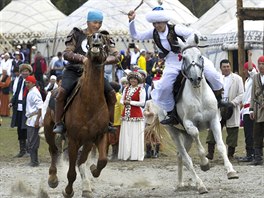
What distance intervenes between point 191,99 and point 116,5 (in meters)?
32.2

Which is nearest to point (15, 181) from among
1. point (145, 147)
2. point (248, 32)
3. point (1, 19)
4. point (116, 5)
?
point (145, 147)

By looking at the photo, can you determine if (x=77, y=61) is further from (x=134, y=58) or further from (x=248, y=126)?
(x=134, y=58)

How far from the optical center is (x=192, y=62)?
1201cm

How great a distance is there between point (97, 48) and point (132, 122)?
28.1 ft

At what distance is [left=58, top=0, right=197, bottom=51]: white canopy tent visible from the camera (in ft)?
135

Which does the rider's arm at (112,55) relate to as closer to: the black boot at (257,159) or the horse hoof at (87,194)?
the horse hoof at (87,194)

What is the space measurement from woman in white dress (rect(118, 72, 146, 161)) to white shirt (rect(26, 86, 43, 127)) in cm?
202

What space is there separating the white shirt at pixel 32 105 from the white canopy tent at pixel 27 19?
29432mm

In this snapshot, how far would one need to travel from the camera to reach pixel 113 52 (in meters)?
11.3

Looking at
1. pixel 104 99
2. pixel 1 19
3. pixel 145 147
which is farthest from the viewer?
pixel 1 19

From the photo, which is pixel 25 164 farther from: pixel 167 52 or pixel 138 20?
pixel 138 20

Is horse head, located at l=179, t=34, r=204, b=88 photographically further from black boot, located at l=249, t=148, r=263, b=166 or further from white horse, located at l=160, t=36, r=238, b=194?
black boot, located at l=249, t=148, r=263, b=166

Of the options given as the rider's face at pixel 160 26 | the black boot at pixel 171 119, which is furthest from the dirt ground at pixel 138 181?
the rider's face at pixel 160 26

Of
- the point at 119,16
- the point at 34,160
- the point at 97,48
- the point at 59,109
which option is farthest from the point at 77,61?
the point at 119,16
